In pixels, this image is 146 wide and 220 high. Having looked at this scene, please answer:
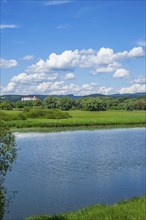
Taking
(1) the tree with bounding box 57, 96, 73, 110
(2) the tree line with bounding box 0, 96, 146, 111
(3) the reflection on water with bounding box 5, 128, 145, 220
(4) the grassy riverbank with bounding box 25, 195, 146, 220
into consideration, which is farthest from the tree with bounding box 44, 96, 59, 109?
(4) the grassy riverbank with bounding box 25, 195, 146, 220

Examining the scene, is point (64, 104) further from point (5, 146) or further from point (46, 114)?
point (5, 146)

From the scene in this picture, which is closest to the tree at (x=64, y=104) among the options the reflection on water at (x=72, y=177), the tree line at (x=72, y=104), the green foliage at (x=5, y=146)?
the tree line at (x=72, y=104)

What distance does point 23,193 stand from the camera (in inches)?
904

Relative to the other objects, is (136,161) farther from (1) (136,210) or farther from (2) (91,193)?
(1) (136,210)

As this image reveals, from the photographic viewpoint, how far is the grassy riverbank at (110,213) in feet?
51.0

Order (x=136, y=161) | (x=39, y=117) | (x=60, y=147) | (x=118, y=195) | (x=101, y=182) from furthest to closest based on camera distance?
(x=39, y=117) → (x=60, y=147) → (x=136, y=161) → (x=101, y=182) → (x=118, y=195)

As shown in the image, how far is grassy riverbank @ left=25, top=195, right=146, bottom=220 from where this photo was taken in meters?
15.5

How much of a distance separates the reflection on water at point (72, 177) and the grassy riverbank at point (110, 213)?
103 inches

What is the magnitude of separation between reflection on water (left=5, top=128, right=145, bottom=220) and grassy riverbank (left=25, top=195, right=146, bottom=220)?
261 centimetres

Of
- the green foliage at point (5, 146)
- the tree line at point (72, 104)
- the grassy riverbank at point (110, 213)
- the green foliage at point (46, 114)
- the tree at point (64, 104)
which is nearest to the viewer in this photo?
the green foliage at point (5, 146)

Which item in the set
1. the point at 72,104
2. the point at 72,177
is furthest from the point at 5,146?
the point at 72,104

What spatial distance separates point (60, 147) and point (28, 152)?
610cm

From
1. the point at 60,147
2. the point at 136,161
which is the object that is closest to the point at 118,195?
the point at 136,161

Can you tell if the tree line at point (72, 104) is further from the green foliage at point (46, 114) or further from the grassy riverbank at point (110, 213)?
the grassy riverbank at point (110, 213)
